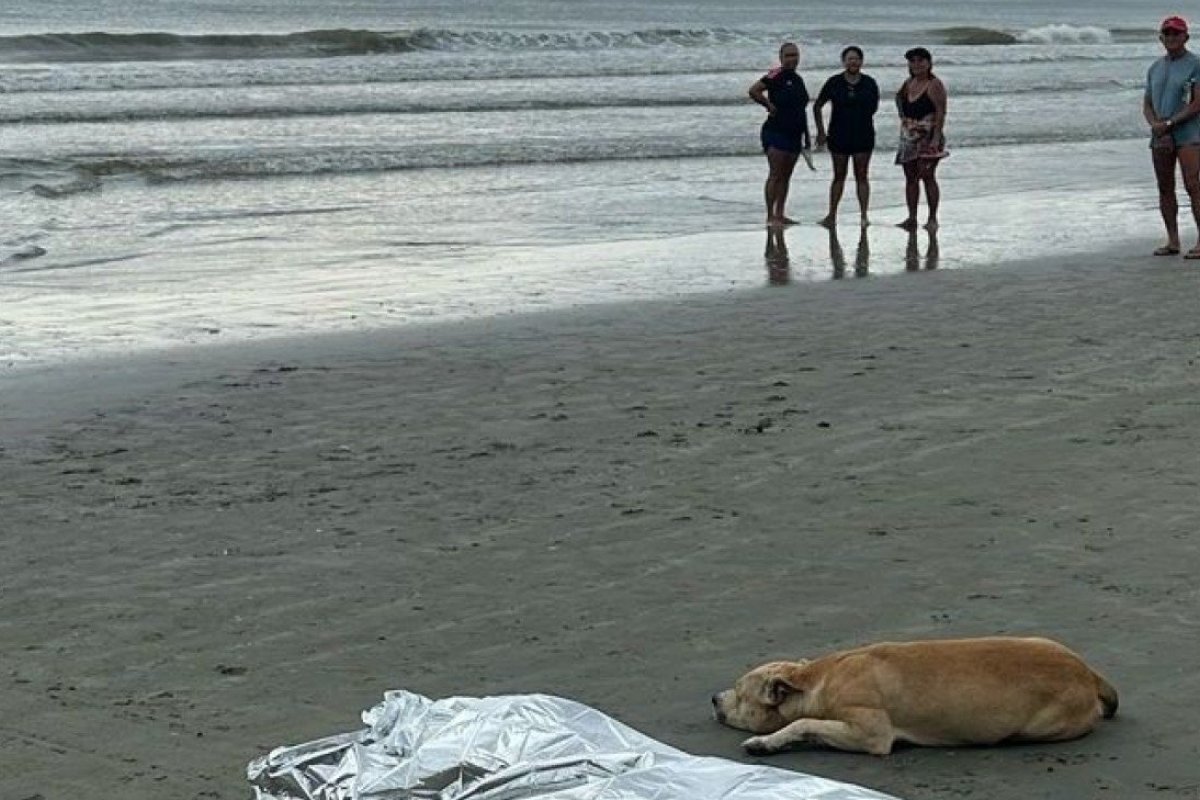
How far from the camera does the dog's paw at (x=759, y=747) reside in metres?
4.82

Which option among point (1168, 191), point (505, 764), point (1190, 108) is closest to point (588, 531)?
point (505, 764)

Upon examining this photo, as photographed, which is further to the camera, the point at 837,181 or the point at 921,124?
the point at 837,181

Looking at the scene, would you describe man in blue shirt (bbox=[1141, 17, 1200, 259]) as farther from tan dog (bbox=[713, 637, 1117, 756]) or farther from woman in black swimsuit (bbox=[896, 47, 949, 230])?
tan dog (bbox=[713, 637, 1117, 756])

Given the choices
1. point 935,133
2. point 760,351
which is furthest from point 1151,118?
point 760,351

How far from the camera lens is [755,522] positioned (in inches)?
276

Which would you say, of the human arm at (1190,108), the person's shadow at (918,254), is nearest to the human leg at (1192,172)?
the human arm at (1190,108)

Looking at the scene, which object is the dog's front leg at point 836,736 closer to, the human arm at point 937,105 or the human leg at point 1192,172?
the human leg at point 1192,172

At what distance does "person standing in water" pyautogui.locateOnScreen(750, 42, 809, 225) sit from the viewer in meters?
16.4

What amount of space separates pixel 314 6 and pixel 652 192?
57.0m

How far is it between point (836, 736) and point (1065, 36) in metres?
64.1

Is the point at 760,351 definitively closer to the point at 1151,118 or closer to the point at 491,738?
the point at 1151,118

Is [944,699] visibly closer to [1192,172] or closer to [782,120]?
[1192,172]

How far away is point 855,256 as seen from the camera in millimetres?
14789

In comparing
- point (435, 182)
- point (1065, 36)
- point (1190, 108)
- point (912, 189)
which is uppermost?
point (1190, 108)
